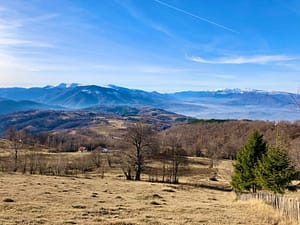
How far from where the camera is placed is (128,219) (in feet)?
56.9

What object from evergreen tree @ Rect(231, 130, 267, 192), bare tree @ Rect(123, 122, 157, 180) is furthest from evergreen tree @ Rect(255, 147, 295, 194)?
bare tree @ Rect(123, 122, 157, 180)

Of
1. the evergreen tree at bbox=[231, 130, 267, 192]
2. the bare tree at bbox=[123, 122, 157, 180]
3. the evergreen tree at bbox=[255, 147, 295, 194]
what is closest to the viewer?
the evergreen tree at bbox=[255, 147, 295, 194]

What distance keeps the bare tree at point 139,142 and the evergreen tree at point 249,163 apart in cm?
2059

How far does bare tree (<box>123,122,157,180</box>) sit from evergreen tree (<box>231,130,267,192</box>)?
20.6 m

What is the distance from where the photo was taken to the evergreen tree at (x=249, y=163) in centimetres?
3897

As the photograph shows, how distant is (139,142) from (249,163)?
23.1 meters

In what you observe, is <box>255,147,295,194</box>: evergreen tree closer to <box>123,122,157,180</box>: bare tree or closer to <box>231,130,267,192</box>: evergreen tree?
<box>231,130,267,192</box>: evergreen tree

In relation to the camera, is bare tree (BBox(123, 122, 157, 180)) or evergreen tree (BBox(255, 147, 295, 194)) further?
bare tree (BBox(123, 122, 157, 180))

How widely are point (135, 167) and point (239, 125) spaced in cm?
14035

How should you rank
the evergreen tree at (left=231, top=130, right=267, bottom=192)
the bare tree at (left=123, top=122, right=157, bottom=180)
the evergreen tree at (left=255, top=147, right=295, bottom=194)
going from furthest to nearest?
the bare tree at (left=123, top=122, right=157, bottom=180), the evergreen tree at (left=231, top=130, right=267, bottom=192), the evergreen tree at (left=255, top=147, right=295, bottom=194)

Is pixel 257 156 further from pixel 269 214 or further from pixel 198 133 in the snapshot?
pixel 198 133

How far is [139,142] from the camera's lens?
57.7 meters

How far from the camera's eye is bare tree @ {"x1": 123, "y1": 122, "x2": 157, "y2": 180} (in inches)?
2263

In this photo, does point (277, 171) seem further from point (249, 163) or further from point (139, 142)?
point (139, 142)
